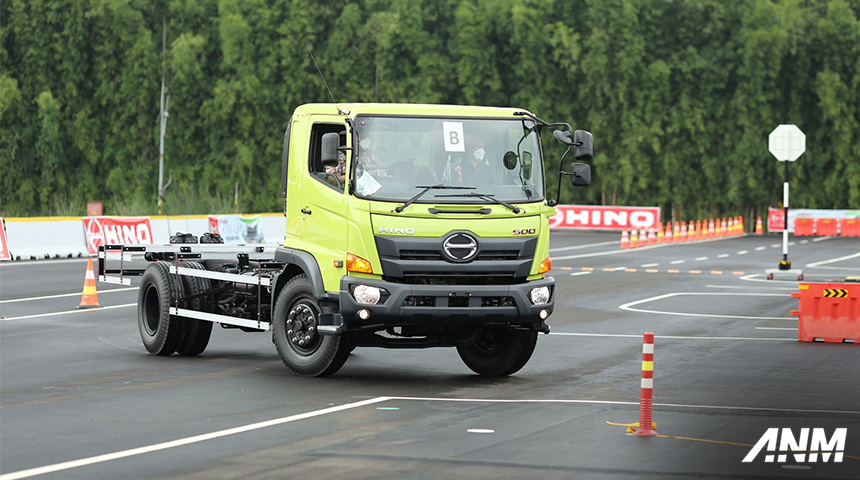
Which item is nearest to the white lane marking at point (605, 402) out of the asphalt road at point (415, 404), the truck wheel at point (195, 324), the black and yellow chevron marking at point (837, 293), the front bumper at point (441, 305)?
the asphalt road at point (415, 404)

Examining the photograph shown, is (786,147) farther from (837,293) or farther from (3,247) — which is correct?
(3,247)

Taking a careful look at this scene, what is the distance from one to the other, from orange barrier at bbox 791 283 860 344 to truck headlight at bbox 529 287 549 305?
6.80 metres

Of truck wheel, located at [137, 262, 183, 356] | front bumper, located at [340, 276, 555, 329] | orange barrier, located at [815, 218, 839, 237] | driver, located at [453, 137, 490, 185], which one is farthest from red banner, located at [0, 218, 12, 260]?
orange barrier, located at [815, 218, 839, 237]

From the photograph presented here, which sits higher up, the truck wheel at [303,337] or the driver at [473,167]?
the driver at [473,167]

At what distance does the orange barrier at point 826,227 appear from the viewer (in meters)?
62.5

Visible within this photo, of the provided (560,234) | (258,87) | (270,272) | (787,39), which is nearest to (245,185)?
(258,87)

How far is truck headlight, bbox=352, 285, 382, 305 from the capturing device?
46.1ft

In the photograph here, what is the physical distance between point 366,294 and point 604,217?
5120 cm

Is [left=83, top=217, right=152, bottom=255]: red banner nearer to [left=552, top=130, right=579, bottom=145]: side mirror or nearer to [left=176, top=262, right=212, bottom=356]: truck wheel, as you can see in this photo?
[left=176, top=262, right=212, bottom=356]: truck wheel

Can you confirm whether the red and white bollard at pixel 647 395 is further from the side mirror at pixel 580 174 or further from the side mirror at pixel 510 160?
the side mirror at pixel 510 160

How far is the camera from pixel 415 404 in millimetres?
13031

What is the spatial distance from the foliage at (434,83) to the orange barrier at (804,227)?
686 centimetres

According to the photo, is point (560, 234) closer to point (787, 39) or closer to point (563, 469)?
point (787, 39)

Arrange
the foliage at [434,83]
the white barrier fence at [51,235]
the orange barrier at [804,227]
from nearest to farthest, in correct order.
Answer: the white barrier fence at [51,235] < the orange barrier at [804,227] < the foliage at [434,83]
